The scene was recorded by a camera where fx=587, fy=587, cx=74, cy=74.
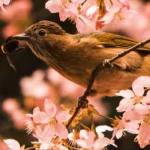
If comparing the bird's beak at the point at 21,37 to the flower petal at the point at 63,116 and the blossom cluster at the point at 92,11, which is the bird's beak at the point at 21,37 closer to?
the blossom cluster at the point at 92,11

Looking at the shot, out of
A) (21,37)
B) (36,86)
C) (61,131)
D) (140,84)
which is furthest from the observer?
(36,86)

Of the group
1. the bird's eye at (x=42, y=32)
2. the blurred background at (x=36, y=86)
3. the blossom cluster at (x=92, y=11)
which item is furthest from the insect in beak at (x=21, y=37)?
the blurred background at (x=36, y=86)

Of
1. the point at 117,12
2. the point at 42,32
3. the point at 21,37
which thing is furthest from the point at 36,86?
the point at 117,12

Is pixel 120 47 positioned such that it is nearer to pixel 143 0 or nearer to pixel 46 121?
pixel 46 121

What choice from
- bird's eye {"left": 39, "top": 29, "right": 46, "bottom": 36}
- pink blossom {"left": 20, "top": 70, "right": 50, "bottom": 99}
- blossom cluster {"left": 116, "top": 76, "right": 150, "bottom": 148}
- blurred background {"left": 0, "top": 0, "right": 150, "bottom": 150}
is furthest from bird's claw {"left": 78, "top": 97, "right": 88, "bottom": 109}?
pink blossom {"left": 20, "top": 70, "right": 50, "bottom": 99}

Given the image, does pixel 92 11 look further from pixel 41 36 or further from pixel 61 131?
pixel 41 36

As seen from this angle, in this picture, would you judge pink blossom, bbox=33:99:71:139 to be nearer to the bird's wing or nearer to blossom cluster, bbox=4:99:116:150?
blossom cluster, bbox=4:99:116:150
